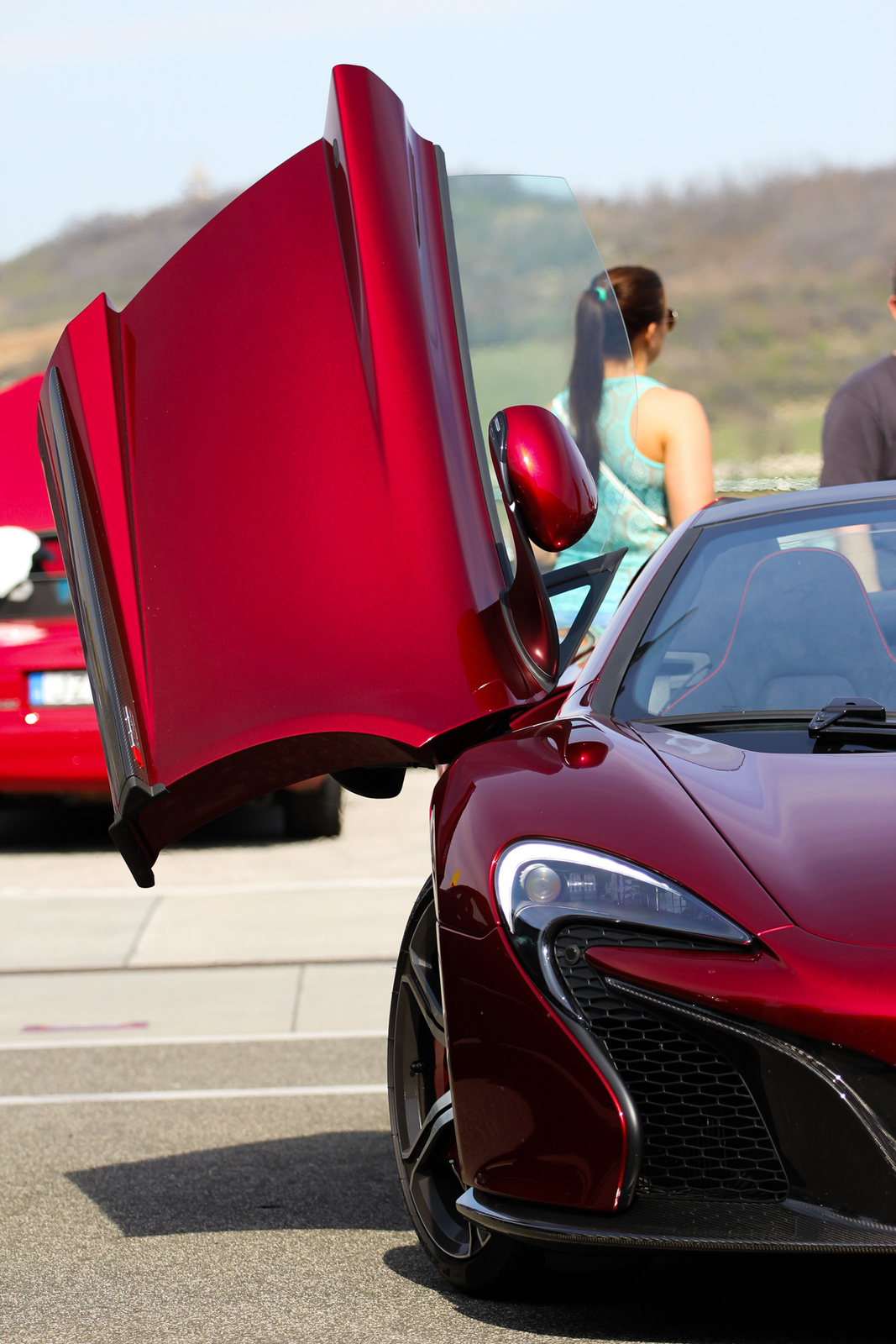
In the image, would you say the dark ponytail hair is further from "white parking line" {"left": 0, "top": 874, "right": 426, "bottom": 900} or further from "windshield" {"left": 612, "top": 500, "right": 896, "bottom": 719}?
"white parking line" {"left": 0, "top": 874, "right": 426, "bottom": 900}

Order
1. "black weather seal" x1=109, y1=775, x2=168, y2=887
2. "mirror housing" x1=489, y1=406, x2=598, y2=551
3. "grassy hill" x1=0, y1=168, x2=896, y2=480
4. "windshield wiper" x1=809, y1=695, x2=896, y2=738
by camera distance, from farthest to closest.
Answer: "grassy hill" x1=0, y1=168, x2=896, y2=480 < "black weather seal" x1=109, y1=775, x2=168, y2=887 < "mirror housing" x1=489, y1=406, x2=598, y2=551 < "windshield wiper" x1=809, y1=695, x2=896, y2=738

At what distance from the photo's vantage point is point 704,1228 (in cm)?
239

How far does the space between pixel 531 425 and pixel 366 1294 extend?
60.9 inches

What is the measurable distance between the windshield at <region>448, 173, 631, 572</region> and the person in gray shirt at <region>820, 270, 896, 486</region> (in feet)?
5.85

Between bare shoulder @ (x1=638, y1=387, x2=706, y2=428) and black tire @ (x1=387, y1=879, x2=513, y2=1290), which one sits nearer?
black tire @ (x1=387, y1=879, x2=513, y2=1290)

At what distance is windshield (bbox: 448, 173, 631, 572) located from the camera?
3.49m

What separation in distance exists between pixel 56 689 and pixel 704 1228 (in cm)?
651

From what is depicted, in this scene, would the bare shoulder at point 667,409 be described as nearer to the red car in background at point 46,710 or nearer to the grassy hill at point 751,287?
the red car in background at point 46,710

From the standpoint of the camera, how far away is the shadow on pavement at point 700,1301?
2752mm

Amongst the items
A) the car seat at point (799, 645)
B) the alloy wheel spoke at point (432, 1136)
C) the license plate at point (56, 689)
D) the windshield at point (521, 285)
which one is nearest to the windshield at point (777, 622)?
the car seat at point (799, 645)

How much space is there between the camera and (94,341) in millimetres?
3570

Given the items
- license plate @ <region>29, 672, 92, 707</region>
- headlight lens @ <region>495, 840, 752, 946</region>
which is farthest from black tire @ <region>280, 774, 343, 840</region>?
headlight lens @ <region>495, 840, 752, 946</region>

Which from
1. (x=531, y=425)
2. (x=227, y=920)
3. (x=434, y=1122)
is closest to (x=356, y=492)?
(x=531, y=425)

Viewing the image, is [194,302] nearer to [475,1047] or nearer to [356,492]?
[356,492]
